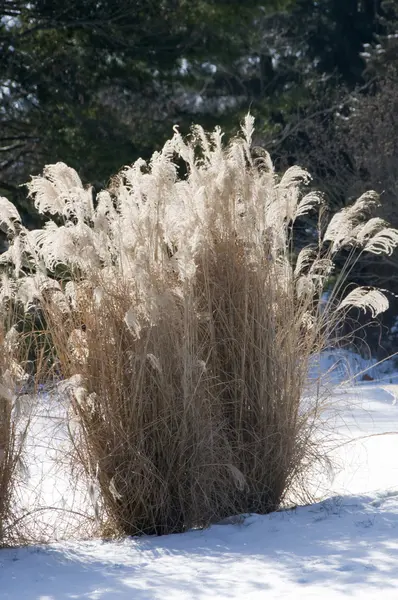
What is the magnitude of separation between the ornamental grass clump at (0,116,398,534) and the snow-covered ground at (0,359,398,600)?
9.3 inches

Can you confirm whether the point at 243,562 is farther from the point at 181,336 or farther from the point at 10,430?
the point at 10,430

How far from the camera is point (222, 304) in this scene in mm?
4316

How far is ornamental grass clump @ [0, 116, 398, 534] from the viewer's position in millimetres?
4102

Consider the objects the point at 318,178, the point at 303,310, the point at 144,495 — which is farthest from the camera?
the point at 318,178

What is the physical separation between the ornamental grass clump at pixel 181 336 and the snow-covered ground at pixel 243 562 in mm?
236

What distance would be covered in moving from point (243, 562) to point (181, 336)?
108cm

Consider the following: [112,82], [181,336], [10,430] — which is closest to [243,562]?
[181,336]

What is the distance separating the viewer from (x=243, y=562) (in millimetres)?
3648

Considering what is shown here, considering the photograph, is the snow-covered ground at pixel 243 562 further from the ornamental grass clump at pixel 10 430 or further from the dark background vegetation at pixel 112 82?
the dark background vegetation at pixel 112 82

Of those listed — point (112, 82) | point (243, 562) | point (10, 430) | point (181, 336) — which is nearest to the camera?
point (243, 562)

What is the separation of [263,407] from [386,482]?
1.56 meters

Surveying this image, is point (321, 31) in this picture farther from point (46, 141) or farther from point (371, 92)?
point (46, 141)

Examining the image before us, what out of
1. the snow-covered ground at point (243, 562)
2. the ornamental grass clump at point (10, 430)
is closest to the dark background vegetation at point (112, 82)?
the ornamental grass clump at point (10, 430)

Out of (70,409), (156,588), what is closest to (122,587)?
(156,588)
